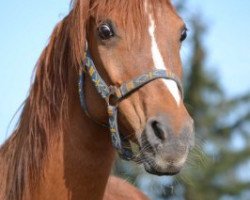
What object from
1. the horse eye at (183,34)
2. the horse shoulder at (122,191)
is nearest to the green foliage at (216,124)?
the horse shoulder at (122,191)

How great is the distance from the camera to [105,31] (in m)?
3.43

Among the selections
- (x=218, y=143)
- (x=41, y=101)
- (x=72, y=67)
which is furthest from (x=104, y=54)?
(x=218, y=143)

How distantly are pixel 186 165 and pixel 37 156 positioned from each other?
98 centimetres

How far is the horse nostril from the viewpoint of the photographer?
10.00 feet

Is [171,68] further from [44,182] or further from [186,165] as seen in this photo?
[44,182]

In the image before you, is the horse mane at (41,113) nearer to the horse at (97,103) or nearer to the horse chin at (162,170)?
the horse at (97,103)

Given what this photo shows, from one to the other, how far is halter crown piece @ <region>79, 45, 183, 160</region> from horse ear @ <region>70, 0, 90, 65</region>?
52 millimetres

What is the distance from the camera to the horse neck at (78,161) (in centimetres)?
354

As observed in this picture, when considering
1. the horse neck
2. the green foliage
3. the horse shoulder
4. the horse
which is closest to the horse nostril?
the horse

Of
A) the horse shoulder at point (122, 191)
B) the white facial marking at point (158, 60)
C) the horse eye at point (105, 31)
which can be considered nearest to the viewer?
the white facial marking at point (158, 60)

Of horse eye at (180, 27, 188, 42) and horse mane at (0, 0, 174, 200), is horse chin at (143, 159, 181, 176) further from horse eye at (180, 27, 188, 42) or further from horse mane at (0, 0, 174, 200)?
horse eye at (180, 27, 188, 42)

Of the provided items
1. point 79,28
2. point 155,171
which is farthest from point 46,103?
point 155,171

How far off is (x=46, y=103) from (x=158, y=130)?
0.96 metres

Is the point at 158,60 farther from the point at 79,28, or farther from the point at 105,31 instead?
the point at 79,28
